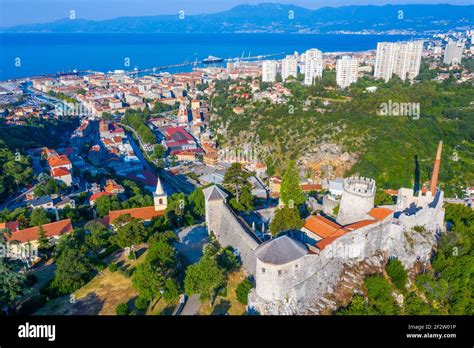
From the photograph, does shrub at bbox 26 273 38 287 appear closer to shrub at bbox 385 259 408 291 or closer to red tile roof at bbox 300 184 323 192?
shrub at bbox 385 259 408 291

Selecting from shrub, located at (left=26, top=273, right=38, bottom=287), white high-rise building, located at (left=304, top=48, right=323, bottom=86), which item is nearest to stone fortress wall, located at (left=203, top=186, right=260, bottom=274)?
shrub, located at (left=26, top=273, right=38, bottom=287)

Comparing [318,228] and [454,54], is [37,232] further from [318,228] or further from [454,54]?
[454,54]

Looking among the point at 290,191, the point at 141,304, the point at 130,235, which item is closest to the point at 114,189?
the point at 130,235

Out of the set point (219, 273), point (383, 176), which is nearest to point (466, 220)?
point (383, 176)

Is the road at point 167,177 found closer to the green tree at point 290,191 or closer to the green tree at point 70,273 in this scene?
the green tree at point 290,191

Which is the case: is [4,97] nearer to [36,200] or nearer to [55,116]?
[55,116]

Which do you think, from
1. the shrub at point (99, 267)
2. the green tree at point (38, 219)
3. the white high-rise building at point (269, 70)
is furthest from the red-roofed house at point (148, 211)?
the white high-rise building at point (269, 70)

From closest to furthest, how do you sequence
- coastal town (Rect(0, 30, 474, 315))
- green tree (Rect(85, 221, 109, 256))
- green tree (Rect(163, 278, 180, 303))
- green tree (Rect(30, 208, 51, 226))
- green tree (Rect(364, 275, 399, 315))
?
green tree (Rect(364, 275, 399, 315)) < coastal town (Rect(0, 30, 474, 315)) < green tree (Rect(163, 278, 180, 303)) < green tree (Rect(85, 221, 109, 256)) < green tree (Rect(30, 208, 51, 226))
